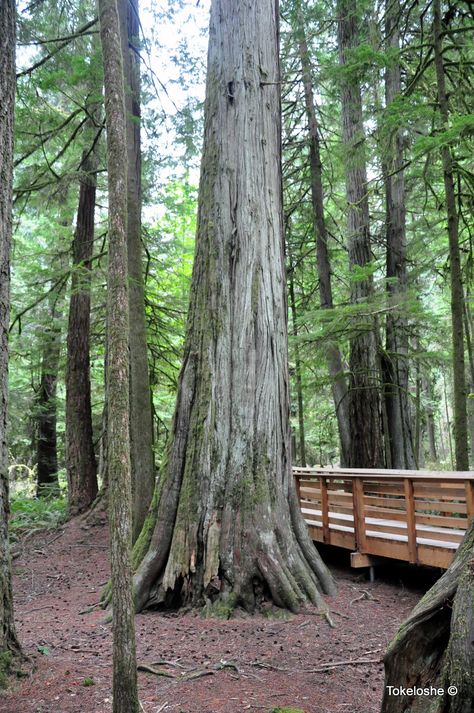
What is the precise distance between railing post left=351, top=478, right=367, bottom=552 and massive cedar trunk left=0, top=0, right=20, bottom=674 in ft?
15.6

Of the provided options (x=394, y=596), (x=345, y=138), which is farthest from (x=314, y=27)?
(x=394, y=596)

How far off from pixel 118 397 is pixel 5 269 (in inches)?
57.2

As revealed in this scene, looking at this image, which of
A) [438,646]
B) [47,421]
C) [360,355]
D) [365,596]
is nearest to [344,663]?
[438,646]

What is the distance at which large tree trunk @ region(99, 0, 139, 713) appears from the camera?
9.42ft

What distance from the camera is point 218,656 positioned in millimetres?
4324

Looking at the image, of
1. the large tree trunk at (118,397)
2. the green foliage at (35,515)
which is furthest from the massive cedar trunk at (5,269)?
the green foliage at (35,515)

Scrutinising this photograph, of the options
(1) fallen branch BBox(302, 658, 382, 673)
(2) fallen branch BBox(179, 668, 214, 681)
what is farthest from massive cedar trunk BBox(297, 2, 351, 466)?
(2) fallen branch BBox(179, 668, 214, 681)

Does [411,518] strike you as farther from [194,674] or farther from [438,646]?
[438,646]

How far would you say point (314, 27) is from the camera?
484 inches

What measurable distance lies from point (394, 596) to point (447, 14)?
8.10 m

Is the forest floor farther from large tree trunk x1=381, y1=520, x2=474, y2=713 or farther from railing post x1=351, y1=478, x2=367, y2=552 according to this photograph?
large tree trunk x1=381, y1=520, x2=474, y2=713

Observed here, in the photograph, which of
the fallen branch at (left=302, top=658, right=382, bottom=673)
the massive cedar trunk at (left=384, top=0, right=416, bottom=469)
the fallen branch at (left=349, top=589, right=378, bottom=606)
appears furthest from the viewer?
the massive cedar trunk at (left=384, top=0, right=416, bottom=469)

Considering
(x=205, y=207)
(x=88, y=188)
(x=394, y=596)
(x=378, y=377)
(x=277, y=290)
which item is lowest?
(x=394, y=596)

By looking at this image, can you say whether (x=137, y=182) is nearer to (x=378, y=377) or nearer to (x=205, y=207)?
(x=205, y=207)
